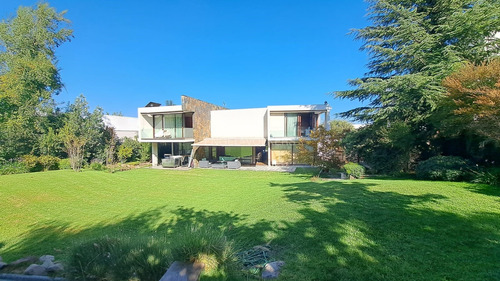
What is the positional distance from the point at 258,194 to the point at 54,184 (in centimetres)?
1185

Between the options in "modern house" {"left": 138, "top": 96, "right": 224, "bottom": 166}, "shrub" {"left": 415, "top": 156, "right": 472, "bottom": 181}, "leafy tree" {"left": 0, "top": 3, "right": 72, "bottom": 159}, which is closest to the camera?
"shrub" {"left": 415, "top": 156, "right": 472, "bottom": 181}

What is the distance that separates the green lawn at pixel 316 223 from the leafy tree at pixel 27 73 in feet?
45.5

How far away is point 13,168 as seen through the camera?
17.5 meters

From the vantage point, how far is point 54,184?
12.2 m

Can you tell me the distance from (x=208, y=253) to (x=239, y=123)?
71.8 ft

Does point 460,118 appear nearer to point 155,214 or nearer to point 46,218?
point 155,214

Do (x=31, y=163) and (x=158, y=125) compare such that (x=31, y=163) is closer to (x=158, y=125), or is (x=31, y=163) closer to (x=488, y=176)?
(x=158, y=125)

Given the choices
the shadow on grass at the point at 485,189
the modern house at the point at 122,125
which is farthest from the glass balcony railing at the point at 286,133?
the modern house at the point at 122,125

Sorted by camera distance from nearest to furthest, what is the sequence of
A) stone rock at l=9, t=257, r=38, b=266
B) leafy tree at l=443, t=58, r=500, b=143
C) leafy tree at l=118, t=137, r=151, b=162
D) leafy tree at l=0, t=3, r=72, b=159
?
1. stone rock at l=9, t=257, r=38, b=266
2. leafy tree at l=443, t=58, r=500, b=143
3. leafy tree at l=0, t=3, r=72, b=159
4. leafy tree at l=118, t=137, r=151, b=162

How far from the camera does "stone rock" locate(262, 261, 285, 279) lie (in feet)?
11.7

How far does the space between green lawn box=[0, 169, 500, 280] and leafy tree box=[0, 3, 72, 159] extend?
13.9 metres

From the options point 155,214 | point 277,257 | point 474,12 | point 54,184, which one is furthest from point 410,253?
point 54,184

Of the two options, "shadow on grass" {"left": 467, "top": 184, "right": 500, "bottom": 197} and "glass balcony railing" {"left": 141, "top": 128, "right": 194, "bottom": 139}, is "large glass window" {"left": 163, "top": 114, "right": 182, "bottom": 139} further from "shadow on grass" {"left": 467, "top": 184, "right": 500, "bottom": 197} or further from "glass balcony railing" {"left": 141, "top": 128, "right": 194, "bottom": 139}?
"shadow on grass" {"left": 467, "top": 184, "right": 500, "bottom": 197}

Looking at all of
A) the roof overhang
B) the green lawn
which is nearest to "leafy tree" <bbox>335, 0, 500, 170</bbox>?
the green lawn
